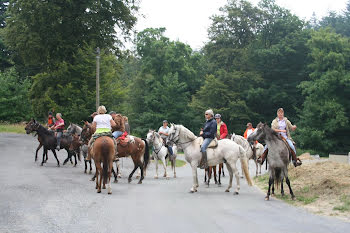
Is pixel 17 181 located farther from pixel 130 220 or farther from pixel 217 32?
pixel 217 32

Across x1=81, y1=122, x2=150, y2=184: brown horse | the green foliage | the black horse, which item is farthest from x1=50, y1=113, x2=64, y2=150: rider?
the green foliage

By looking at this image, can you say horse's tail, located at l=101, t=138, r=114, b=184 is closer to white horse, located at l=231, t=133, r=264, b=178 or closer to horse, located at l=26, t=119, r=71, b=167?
white horse, located at l=231, t=133, r=264, b=178

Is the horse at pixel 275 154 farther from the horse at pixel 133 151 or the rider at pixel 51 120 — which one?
the rider at pixel 51 120

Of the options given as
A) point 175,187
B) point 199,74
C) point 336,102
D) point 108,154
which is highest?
point 199,74

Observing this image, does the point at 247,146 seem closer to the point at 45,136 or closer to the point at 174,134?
the point at 174,134

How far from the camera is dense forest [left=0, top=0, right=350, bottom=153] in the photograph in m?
40.2

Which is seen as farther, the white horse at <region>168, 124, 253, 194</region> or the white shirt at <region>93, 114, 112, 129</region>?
the white horse at <region>168, 124, 253, 194</region>

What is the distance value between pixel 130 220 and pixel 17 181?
25.1ft

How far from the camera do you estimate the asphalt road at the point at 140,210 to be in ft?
30.4

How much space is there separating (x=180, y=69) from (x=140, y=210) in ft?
185

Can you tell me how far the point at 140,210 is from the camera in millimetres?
11180

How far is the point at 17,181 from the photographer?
1602 cm

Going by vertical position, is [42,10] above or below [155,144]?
above

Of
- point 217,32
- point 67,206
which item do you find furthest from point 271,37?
point 67,206
